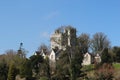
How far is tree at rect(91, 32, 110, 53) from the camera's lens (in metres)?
97.8

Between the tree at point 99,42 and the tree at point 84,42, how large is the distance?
6.43 feet

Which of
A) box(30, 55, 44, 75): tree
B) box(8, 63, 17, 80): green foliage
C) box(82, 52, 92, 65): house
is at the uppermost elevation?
box(82, 52, 92, 65): house

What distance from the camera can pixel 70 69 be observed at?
202 feet

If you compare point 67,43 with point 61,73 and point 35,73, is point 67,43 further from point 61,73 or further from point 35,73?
point 61,73

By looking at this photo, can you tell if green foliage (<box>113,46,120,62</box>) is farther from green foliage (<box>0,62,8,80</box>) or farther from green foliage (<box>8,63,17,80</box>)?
green foliage (<box>8,63,17,80</box>)

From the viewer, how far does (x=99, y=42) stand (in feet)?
324

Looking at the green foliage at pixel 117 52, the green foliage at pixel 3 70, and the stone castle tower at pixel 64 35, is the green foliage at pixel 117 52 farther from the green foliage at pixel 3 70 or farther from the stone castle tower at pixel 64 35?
the green foliage at pixel 3 70

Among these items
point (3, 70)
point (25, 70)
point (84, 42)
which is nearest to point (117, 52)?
point (84, 42)

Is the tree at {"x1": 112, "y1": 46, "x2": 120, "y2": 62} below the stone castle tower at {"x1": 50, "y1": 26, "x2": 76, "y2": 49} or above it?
below

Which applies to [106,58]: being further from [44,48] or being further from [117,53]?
[44,48]

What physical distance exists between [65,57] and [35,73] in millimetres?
7533

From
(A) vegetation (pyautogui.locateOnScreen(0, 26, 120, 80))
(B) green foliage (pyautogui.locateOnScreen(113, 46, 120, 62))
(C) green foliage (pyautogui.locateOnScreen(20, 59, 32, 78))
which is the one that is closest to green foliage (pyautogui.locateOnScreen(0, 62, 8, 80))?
(A) vegetation (pyautogui.locateOnScreen(0, 26, 120, 80))

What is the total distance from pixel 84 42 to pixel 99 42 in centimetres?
806

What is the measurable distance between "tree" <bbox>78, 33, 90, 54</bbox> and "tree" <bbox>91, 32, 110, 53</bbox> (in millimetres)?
1959
